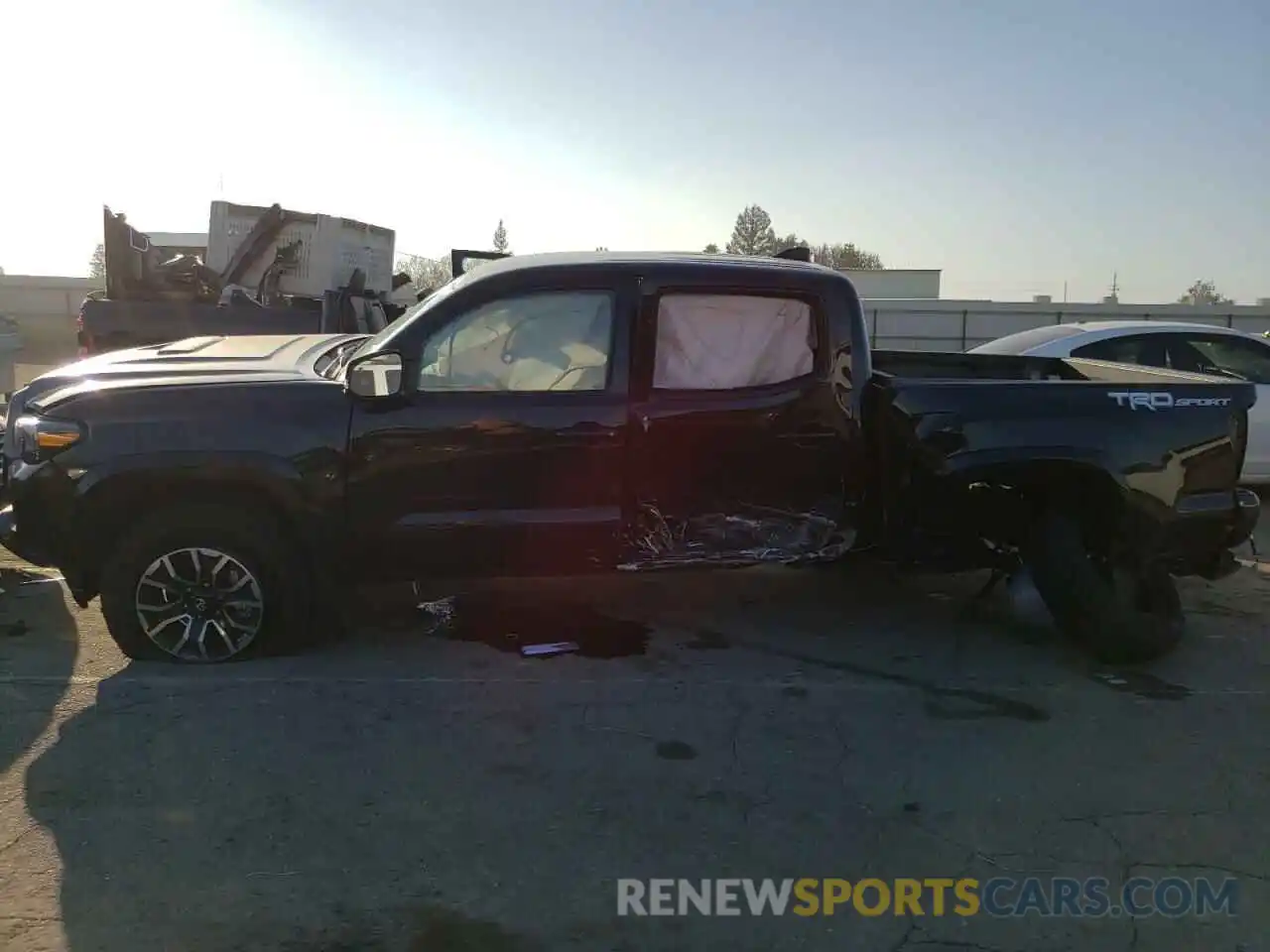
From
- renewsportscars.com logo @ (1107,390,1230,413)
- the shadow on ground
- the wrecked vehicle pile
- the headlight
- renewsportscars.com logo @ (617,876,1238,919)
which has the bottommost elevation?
renewsportscars.com logo @ (617,876,1238,919)

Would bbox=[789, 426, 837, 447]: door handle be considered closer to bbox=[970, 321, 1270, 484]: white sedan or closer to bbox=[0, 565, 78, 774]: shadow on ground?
bbox=[0, 565, 78, 774]: shadow on ground

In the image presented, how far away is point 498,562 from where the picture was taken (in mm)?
4816

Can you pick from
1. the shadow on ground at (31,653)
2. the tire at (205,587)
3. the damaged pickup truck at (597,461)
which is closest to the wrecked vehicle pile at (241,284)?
the shadow on ground at (31,653)

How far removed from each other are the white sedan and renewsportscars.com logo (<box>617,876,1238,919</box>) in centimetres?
563

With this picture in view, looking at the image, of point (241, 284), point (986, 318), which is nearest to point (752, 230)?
point (986, 318)

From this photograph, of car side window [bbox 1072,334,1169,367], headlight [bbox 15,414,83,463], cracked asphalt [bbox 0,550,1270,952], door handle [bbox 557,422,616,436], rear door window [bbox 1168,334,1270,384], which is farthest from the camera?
rear door window [bbox 1168,334,1270,384]

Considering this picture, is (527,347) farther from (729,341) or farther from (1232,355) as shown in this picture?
(1232,355)

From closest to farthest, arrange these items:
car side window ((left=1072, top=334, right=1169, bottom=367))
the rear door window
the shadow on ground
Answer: the shadow on ground, car side window ((left=1072, top=334, right=1169, bottom=367)), the rear door window

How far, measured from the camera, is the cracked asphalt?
9.82 feet

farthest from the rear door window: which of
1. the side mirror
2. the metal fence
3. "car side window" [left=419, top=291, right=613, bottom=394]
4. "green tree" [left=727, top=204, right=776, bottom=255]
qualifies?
"green tree" [left=727, top=204, right=776, bottom=255]

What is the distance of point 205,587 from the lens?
15.4 ft

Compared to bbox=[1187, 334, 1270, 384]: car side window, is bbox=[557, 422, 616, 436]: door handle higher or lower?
lower

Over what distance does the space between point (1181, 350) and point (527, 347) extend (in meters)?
6.32

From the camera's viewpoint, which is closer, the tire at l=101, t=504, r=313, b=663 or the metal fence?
the tire at l=101, t=504, r=313, b=663
